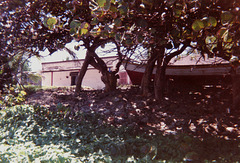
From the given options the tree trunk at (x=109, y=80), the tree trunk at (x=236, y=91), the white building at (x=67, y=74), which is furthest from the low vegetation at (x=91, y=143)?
the white building at (x=67, y=74)

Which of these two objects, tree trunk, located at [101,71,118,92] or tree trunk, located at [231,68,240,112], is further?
tree trunk, located at [101,71,118,92]

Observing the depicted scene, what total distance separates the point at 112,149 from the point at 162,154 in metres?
0.80

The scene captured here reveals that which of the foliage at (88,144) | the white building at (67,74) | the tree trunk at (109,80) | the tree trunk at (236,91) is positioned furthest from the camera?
the white building at (67,74)

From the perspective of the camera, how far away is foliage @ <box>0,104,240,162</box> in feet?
10.3

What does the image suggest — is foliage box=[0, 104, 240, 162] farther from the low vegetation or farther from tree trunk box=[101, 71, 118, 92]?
tree trunk box=[101, 71, 118, 92]

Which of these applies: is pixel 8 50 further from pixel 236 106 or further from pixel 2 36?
pixel 236 106

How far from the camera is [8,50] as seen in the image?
6324 millimetres

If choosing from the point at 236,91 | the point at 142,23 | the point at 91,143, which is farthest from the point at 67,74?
the point at 142,23

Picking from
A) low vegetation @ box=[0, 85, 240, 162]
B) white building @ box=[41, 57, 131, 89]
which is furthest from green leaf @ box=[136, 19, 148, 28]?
white building @ box=[41, 57, 131, 89]

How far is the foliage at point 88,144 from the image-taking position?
10.3ft

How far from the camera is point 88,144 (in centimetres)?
382

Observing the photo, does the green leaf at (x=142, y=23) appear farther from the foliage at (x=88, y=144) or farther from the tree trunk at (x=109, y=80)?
the tree trunk at (x=109, y=80)

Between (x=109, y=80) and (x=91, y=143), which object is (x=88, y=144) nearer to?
(x=91, y=143)

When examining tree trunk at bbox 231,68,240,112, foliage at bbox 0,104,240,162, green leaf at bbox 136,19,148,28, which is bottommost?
foliage at bbox 0,104,240,162
